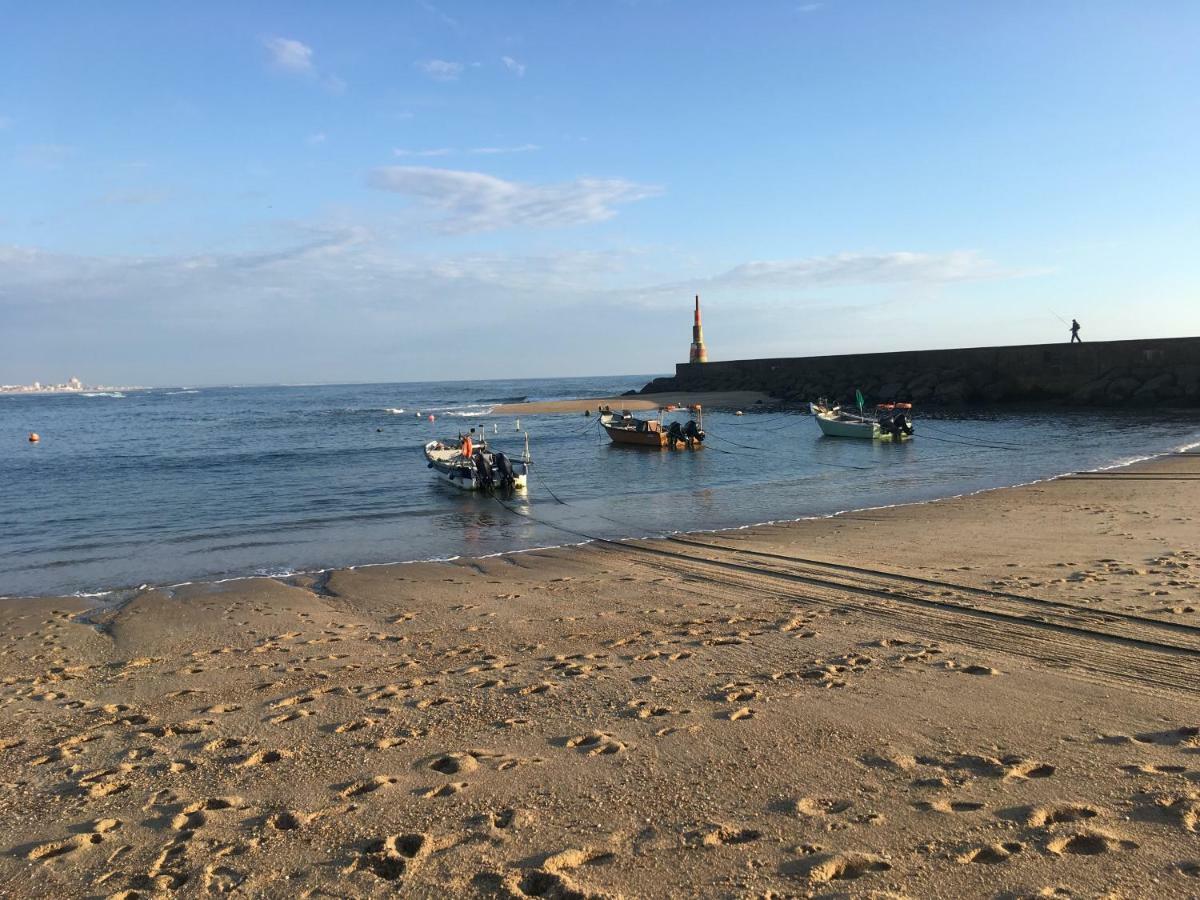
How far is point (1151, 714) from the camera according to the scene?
226 inches

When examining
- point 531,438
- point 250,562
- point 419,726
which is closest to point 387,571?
point 250,562

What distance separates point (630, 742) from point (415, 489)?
20561 millimetres

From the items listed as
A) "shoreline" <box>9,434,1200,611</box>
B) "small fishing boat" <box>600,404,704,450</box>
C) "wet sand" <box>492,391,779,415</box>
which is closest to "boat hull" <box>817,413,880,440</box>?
"small fishing boat" <box>600,404,704,450</box>

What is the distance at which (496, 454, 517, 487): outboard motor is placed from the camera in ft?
77.9

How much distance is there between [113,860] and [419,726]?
216 centimetres

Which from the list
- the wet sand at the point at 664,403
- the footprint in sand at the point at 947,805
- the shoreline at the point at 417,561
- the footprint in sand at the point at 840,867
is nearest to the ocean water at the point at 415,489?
the shoreline at the point at 417,561

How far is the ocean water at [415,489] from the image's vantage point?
52.0 feet

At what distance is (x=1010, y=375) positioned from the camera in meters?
55.4

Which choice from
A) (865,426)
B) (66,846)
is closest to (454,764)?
(66,846)

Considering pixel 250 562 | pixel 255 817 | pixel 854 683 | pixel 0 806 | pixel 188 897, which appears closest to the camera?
pixel 188 897

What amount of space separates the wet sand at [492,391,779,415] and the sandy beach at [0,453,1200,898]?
53.4m

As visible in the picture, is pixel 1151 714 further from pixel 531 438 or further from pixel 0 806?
pixel 531 438

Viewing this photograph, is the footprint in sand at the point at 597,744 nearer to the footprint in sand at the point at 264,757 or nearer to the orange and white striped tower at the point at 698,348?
the footprint in sand at the point at 264,757

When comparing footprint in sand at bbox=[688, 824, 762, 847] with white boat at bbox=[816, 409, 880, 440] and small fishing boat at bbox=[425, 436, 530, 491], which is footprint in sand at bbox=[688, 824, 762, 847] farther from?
white boat at bbox=[816, 409, 880, 440]
